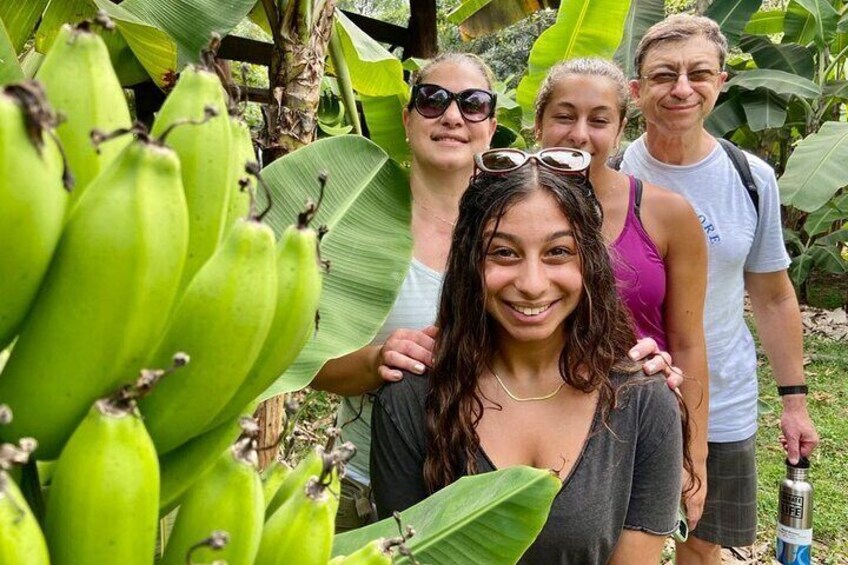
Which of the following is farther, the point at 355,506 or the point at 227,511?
the point at 355,506

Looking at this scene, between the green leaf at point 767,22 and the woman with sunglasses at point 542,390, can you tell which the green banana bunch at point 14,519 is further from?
the green leaf at point 767,22

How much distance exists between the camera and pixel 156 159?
0.54 meters

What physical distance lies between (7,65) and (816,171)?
3.80 meters

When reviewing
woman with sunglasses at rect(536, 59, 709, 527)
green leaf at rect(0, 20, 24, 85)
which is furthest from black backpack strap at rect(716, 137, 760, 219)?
green leaf at rect(0, 20, 24, 85)

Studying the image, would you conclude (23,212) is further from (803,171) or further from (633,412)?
(803,171)

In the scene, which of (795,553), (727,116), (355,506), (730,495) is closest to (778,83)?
(727,116)

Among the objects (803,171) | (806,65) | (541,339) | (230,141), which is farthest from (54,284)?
(806,65)

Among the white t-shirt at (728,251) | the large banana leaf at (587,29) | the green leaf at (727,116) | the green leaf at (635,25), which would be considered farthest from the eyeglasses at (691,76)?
the green leaf at (727,116)

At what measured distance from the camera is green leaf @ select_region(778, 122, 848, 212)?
3697 mm

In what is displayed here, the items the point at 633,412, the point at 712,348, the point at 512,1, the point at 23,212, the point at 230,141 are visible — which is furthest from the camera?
the point at 512,1

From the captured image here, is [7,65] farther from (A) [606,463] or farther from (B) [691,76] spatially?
(B) [691,76]

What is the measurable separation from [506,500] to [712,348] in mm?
1351

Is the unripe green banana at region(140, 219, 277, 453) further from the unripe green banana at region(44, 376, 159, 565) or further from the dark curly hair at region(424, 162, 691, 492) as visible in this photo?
the dark curly hair at region(424, 162, 691, 492)

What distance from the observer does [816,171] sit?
3854 mm
